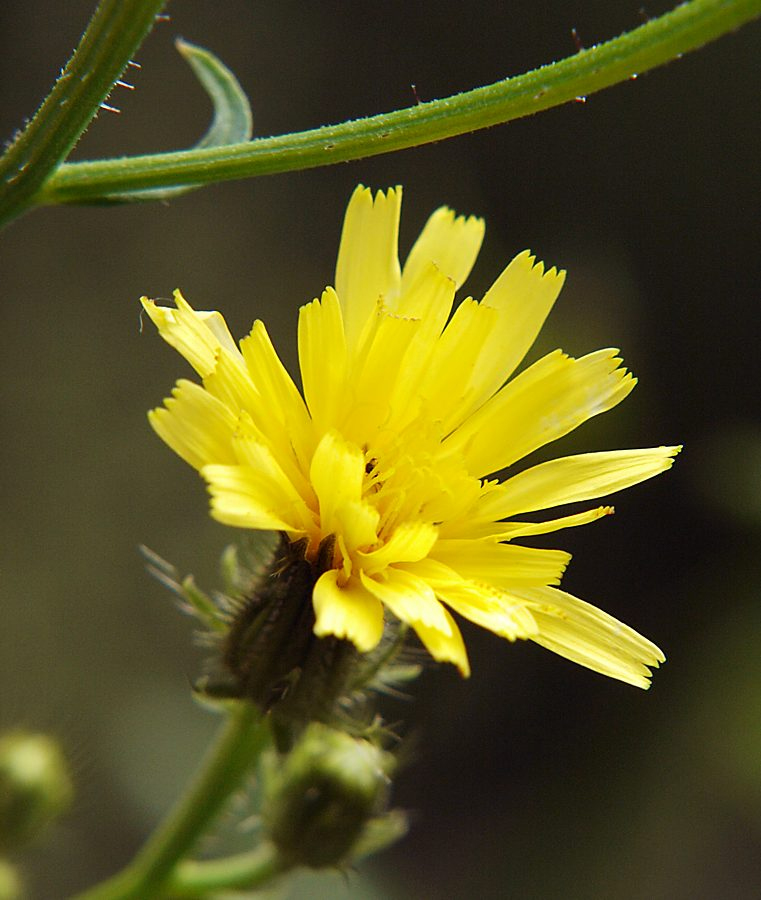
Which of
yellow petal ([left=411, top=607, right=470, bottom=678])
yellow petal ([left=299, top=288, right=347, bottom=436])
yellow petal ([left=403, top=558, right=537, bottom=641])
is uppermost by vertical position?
yellow petal ([left=299, top=288, right=347, bottom=436])

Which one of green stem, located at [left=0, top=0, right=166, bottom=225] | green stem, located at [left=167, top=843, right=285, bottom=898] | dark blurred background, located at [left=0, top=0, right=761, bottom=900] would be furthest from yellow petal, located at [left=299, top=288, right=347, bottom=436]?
dark blurred background, located at [left=0, top=0, right=761, bottom=900]

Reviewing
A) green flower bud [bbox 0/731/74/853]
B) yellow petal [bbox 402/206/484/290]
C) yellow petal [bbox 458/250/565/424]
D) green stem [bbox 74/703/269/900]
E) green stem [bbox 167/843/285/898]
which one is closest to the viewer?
yellow petal [bbox 458/250/565/424]

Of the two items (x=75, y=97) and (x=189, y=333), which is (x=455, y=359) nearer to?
(x=189, y=333)

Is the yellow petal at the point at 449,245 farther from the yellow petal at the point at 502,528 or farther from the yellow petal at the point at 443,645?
the yellow petal at the point at 443,645

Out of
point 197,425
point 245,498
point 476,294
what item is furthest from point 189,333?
point 476,294

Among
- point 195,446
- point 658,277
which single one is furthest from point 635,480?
point 658,277

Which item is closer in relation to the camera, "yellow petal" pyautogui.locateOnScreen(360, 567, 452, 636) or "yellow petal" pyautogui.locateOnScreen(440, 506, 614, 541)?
"yellow petal" pyautogui.locateOnScreen(360, 567, 452, 636)

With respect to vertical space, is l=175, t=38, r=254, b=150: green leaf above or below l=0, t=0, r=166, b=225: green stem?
above

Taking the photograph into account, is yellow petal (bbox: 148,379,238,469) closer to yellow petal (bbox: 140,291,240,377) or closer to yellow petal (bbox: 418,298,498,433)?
yellow petal (bbox: 140,291,240,377)
